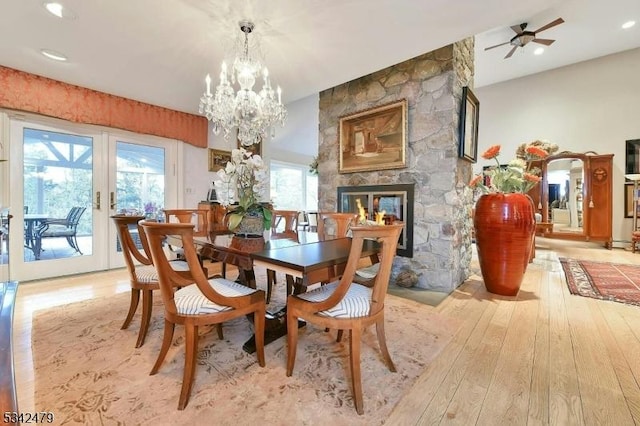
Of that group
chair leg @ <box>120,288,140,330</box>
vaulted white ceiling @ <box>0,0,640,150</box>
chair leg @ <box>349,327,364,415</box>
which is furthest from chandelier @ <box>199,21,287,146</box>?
chair leg @ <box>349,327,364,415</box>

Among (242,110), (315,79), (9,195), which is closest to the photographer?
(242,110)

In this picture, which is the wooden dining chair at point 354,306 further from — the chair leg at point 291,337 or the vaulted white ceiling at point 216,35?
the vaulted white ceiling at point 216,35

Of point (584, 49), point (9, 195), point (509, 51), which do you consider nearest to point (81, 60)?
point (9, 195)

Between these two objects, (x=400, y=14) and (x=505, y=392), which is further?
(x=400, y=14)

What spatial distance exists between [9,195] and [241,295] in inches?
135

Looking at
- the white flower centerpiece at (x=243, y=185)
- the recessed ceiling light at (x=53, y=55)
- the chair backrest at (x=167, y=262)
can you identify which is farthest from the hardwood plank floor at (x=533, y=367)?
the recessed ceiling light at (x=53, y=55)

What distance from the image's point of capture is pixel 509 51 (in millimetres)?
4879

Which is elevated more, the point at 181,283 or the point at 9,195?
the point at 9,195

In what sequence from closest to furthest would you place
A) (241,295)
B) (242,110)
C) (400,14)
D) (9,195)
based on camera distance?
1. (241,295)
2. (400,14)
3. (242,110)
4. (9,195)

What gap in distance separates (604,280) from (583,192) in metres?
3.19

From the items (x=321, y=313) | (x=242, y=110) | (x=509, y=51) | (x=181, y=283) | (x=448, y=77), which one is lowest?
(x=321, y=313)

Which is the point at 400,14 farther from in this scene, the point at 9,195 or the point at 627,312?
the point at 9,195

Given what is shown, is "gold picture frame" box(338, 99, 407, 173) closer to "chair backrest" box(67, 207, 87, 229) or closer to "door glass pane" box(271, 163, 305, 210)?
"chair backrest" box(67, 207, 87, 229)

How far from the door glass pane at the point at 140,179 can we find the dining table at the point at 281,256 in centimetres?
257
